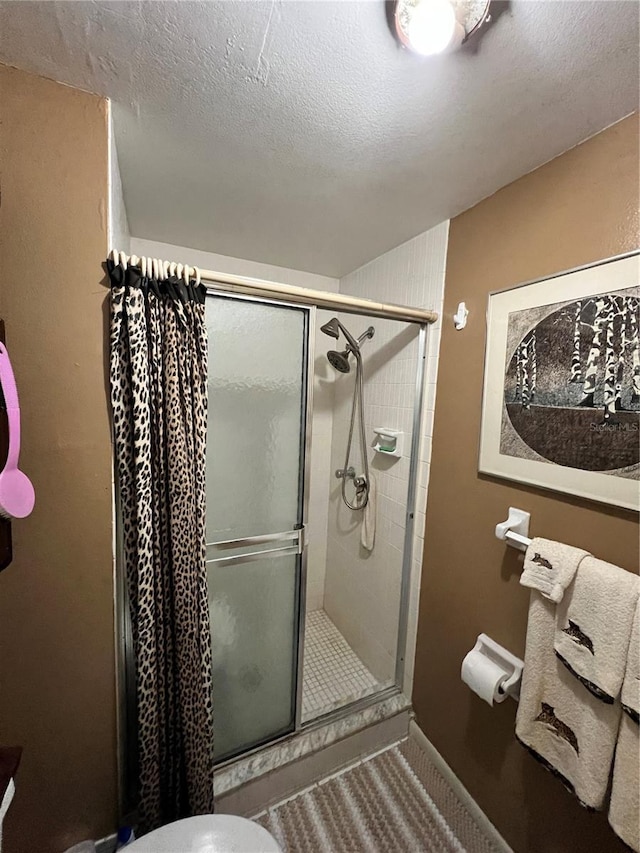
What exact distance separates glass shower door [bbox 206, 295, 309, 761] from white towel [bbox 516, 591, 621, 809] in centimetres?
82

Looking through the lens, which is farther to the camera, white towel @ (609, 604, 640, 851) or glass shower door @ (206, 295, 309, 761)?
glass shower door @ (206, 295, 309, 761)

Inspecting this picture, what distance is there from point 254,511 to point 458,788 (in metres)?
1.34

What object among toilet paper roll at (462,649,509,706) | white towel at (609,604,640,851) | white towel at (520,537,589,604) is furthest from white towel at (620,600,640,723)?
toilet paper roll at (462,649,509,706)

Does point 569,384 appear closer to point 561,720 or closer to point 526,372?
point 526,372

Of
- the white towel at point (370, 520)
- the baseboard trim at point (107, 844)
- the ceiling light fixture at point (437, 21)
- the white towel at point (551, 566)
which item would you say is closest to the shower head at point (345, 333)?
the white towel at point (370, 520)

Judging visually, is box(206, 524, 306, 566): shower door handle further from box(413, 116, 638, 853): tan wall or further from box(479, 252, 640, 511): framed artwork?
box(479, 252, 640, 511): framed artwork

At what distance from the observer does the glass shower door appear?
125 centimetres

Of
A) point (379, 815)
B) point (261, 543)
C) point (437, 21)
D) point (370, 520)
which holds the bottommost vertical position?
point (379, 815)

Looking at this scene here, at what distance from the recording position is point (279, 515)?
1363 millimetres

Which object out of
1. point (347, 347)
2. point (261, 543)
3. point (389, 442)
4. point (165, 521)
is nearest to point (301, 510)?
point (261, 543)

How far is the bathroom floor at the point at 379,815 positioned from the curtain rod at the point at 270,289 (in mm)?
1902

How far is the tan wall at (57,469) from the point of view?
86 cm

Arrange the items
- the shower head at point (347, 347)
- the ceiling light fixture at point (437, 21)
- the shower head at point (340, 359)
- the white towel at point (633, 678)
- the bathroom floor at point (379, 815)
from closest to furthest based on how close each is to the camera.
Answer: the ceiling light fixture at point (437, 21) < the white towel at point (633, 678) < the bathroom floor at point (379, 815) < the shower head at point (347, 347) < the shower head at point (340, 359)

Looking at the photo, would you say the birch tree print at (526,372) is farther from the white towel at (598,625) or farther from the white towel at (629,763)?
the white towel at (629,763)
